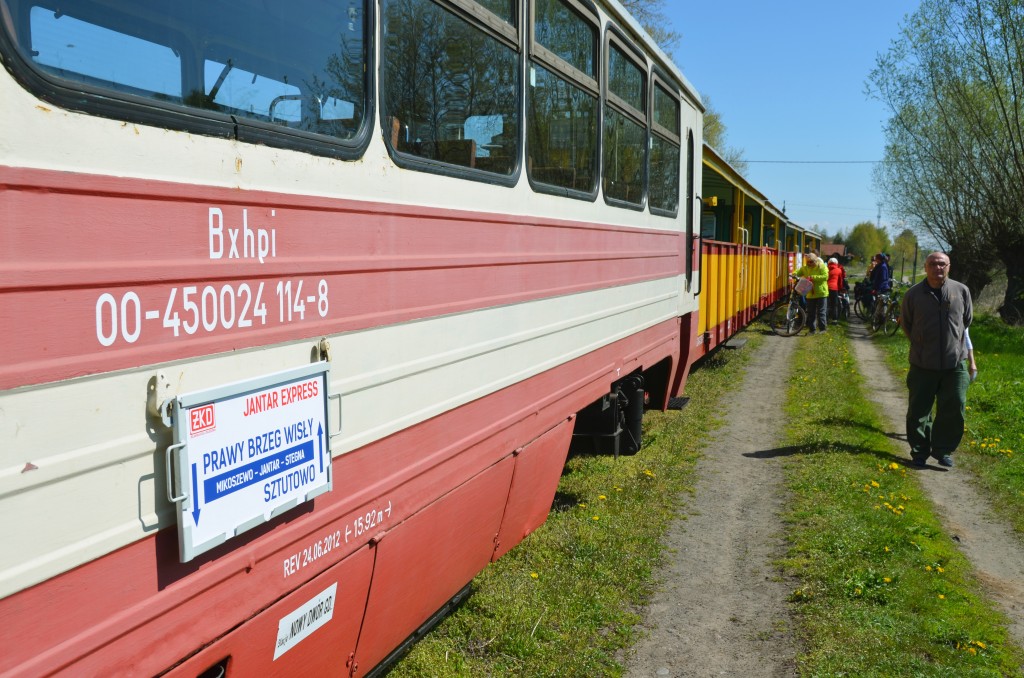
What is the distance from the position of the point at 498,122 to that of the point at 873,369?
11.8 metres

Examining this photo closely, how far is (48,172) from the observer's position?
4.99ft

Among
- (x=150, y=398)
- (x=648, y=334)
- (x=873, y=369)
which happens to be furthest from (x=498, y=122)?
(x=873, y=369)

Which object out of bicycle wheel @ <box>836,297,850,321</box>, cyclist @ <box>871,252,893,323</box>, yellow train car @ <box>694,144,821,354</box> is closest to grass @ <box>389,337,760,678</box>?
yellow train car @ <box>694,144,821,354</box>

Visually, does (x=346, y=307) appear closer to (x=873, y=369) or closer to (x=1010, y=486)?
(x=1010, y=486)

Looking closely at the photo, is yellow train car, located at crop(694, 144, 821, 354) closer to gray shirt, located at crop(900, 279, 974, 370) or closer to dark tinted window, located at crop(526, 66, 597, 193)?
gray shirt, located at crop(900, 279, 974, 370)

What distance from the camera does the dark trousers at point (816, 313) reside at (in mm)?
19127

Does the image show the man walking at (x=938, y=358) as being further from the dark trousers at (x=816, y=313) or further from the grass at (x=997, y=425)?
the dark trousers at (x=816, y=313)

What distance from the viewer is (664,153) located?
6.49m

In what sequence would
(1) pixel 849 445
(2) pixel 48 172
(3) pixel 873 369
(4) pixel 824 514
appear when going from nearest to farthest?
(2) pixel 48 172 → (4) pixel 824 514 → (1) pixel 849 445 → (3) pixel 873 369

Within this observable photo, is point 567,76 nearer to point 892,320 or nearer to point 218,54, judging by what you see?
point 218,54

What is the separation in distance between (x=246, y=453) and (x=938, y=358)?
264 inches

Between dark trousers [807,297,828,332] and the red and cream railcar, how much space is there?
16.3m

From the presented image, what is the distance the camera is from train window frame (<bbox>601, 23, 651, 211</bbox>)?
4812mm

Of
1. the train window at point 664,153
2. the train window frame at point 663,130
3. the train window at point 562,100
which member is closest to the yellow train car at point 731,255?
the train window frame at point 663,130
